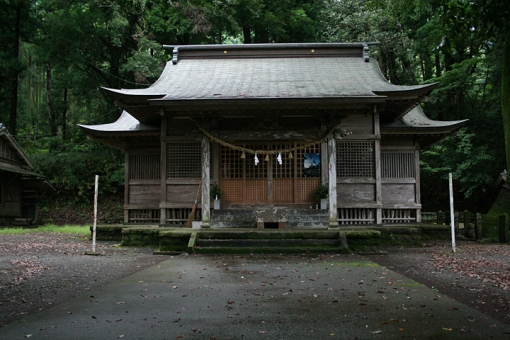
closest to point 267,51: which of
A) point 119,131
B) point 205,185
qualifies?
point 119,131

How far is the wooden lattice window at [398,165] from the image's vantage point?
49.0 feet

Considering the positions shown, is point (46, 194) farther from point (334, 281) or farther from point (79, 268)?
point (334, 281)

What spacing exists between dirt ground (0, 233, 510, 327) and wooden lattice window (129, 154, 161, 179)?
315 cm

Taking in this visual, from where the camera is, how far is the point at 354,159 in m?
14.0

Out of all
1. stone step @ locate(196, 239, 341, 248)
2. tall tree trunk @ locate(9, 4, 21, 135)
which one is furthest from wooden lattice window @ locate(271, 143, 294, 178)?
tall tree trunk @ locate(9, 4, 21, 135)

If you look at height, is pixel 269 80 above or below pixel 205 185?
above

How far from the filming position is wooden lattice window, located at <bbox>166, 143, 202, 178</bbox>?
13969 millimetres

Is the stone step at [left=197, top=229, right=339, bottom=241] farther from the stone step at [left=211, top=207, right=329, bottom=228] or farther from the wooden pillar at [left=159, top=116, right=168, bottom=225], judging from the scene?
the wooden pillar at [left=159, top=116, right=168, bottom=225]

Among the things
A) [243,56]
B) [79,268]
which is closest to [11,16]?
[243,56]

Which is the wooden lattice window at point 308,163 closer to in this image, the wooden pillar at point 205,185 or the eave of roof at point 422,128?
the eave of roof at point 422,128

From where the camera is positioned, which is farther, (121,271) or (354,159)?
(354,159)

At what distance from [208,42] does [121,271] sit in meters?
23.0

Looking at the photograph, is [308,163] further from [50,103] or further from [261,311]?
[50,103]

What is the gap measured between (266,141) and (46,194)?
19886 millimetres
